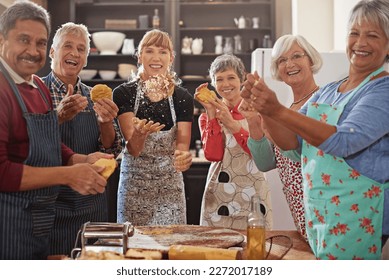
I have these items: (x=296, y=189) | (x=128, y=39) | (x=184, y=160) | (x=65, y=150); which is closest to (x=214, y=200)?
(x=184, y=160)

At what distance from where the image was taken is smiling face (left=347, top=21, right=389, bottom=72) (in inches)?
49.3

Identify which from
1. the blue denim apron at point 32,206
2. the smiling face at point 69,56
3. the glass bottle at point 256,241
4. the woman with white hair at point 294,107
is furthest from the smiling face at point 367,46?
the smiling face at point 69,56

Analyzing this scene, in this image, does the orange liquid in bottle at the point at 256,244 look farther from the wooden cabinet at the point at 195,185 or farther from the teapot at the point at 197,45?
the teapot at the point at 197,45

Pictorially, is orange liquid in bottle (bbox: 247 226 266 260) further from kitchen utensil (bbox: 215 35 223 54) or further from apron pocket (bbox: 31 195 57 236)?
kitchen utensil (bbox: 215 35 223 54)

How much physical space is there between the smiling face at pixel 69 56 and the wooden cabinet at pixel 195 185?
2089 mm

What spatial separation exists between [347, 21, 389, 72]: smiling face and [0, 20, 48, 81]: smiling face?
817mm

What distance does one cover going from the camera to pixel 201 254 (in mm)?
1254

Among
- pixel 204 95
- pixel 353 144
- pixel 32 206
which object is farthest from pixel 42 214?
pixel 204 95

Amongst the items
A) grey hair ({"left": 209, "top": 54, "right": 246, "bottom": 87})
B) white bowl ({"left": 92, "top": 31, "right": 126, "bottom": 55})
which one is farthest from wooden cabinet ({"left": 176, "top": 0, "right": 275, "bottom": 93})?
grey hair ({"left": 209, "top": 54, "right": 246, "bottom": 87})

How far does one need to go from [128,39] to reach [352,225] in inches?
139

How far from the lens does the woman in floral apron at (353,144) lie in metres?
1.18

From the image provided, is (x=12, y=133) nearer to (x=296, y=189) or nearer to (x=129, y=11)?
(x=296, y=189)

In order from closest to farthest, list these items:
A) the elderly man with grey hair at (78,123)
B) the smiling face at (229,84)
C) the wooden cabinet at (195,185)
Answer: the elderly man with grey hair at (78,123) < the smiling face at (229,84) < the wooden cabinet at (195,185)

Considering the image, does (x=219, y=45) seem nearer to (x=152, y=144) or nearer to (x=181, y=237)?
(x=152, y=144)
